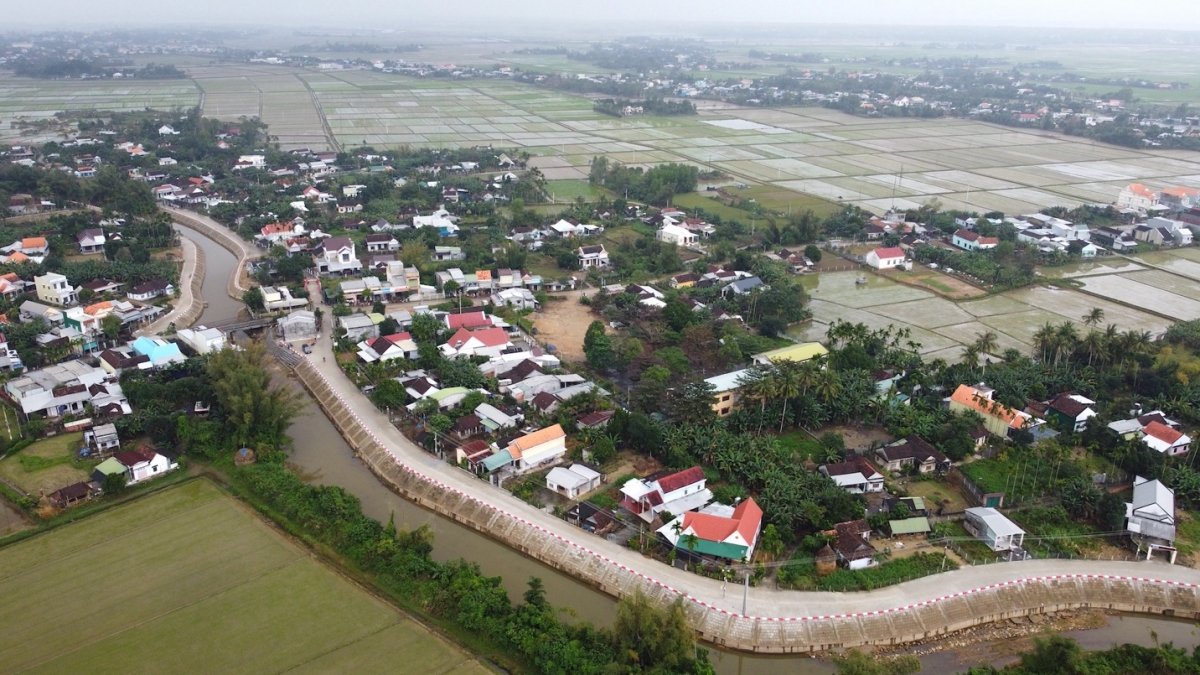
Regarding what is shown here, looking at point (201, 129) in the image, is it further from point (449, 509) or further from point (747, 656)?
point (747, 656)

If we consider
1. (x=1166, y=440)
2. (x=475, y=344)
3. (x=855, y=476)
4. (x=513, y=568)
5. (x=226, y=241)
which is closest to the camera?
(x=513, y=568)

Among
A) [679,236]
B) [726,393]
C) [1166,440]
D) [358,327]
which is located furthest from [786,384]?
[679,236]

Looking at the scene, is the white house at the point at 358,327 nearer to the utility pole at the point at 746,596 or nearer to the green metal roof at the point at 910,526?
the utility pole at the point at 746,596

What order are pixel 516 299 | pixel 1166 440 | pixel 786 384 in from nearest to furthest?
pixel 1166 440 → pixel 786 384 → pixel 516 299

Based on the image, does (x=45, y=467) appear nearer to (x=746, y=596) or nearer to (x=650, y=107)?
(x=746, y=596)

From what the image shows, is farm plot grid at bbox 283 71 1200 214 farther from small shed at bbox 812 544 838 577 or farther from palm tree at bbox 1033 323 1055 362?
small shed at bbox 812 544 838 577

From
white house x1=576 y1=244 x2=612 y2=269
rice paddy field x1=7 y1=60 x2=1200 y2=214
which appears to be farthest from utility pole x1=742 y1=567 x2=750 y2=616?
rice paddy field x1=7 y1=60 x2=1200 y2=214
